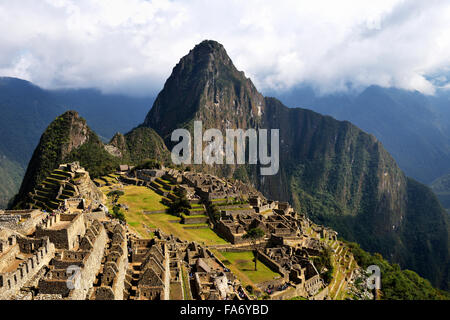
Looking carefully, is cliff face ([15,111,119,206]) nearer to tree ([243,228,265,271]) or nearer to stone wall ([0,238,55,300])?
tree ([243,228,265,271])

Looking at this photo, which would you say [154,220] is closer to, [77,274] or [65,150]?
[77,274]

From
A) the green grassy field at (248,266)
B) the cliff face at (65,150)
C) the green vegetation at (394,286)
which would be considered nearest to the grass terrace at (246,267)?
the green grassy field at (248,266)

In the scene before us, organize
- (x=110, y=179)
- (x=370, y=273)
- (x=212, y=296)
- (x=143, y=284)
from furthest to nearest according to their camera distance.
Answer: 1. (x=110, y=179)
2. (x=370, y=273)
3. (x=212, y=296)
4. (x=143, y=284)

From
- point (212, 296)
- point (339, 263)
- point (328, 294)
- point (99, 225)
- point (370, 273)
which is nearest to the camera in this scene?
point (212, 296)

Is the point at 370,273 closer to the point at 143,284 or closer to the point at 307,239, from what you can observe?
the point at 307,239

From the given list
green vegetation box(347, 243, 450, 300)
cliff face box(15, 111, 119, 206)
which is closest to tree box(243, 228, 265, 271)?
green vegetation box(347, 243, 450, 300)

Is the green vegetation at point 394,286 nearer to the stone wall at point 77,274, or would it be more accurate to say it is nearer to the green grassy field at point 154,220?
the green grassy field at point 154,220

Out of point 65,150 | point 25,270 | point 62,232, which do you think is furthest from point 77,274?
point 65,150
